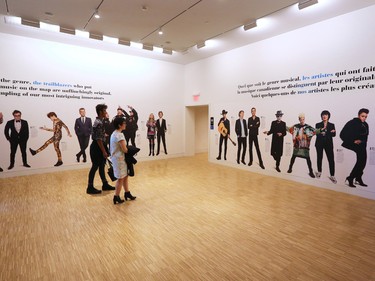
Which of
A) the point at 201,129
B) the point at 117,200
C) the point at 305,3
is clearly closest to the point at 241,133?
the point at 201,129

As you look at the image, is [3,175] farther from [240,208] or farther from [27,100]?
[240,208]

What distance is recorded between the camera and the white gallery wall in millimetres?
4473

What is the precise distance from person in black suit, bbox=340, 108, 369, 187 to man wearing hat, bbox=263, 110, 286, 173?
143cm

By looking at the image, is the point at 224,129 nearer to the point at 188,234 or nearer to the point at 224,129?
the point at 224,129

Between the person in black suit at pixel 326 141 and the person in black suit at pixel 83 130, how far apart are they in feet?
A: 20.7

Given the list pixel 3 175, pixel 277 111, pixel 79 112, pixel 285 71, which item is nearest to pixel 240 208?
pixel 277 111

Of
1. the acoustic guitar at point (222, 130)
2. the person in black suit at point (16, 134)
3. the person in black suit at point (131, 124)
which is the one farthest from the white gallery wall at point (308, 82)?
the person in black suit at point (16, 134)

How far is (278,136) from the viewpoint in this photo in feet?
19.6

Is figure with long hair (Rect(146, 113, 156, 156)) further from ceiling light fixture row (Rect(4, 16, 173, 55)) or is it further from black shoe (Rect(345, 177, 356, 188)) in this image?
black shoe (Rect(345, 177, 356, 188))

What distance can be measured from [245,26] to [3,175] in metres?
7.13

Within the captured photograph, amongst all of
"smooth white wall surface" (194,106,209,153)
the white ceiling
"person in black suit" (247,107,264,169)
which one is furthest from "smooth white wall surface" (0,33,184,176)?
"person in black suit" (247,107,264,169)

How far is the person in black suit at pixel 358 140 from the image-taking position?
177 inches

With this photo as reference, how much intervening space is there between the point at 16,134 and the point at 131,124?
325cm

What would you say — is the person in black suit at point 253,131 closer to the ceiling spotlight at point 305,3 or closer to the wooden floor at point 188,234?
the wooden floor at point 188,234
